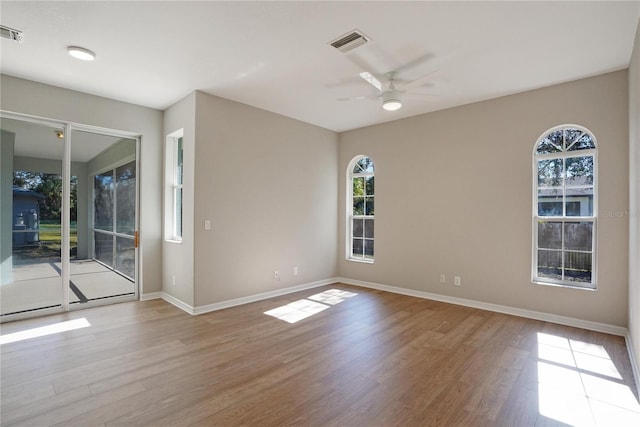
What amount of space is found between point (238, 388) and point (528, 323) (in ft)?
11.2

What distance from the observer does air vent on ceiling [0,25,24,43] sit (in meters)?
2.71

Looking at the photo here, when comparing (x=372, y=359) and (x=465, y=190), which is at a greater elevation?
(x=465, y=190)

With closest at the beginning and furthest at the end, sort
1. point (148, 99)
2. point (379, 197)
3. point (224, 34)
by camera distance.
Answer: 1. point (224, 34)
2. point (148, 99)
3. point (379, 197)

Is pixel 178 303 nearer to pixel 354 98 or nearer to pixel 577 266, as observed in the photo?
pixel 354 98

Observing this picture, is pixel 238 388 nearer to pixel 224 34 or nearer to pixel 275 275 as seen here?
pixel 275 275

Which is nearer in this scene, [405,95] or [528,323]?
[528,323]

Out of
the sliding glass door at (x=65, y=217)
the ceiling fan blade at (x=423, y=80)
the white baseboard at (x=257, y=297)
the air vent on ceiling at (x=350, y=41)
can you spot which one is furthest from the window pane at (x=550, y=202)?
the sliding glass door at (x=65, y=217)

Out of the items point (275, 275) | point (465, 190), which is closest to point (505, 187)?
point (465, 190)

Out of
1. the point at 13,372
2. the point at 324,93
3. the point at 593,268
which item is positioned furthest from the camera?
the point at 324,93

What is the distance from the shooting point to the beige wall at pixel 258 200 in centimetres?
418

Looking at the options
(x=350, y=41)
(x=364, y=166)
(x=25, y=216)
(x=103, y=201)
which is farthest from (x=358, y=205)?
(x=25, y=216)

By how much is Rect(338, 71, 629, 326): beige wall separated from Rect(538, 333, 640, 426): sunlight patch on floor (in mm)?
943

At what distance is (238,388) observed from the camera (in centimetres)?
235

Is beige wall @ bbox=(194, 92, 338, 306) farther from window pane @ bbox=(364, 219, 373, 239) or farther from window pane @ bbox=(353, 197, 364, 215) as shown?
window pane @ bbox=(364, 219, 373, 239)
